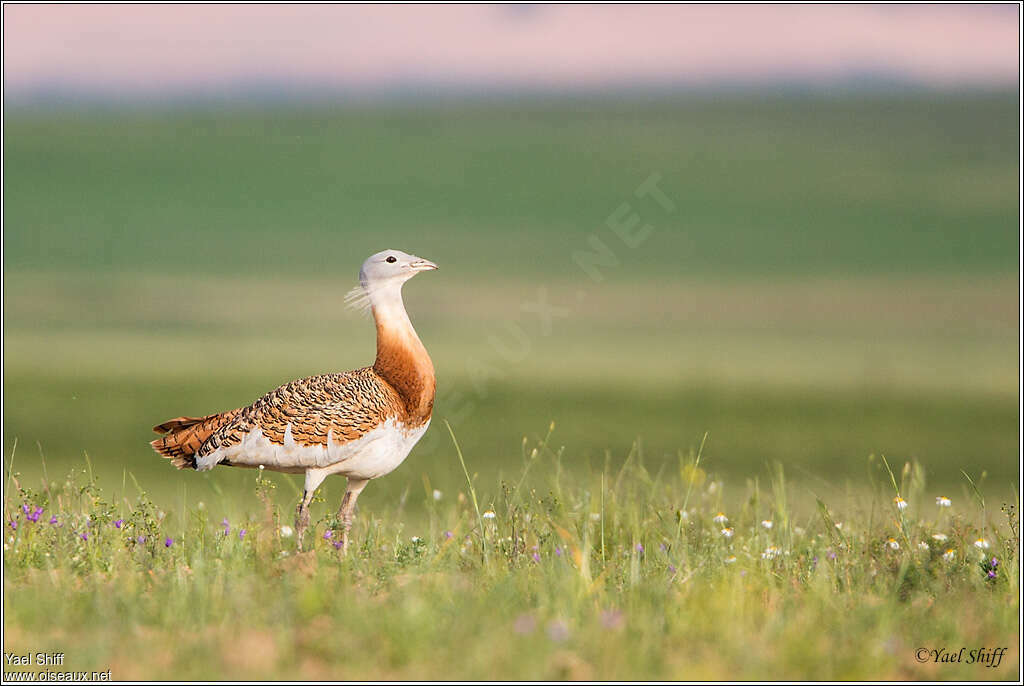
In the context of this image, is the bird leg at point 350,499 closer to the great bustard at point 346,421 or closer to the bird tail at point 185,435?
the great bustard at point 346,421

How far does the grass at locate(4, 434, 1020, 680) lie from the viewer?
412 cm

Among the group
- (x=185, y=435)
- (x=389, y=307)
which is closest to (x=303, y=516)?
(x=185, y=435)

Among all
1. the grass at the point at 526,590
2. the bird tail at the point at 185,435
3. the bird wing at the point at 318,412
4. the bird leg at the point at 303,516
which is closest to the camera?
the grass at the point at 526,590

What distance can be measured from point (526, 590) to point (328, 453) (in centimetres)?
136

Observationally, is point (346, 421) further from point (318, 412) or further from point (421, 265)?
point (421, 265)

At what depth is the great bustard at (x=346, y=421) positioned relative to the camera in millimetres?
5508

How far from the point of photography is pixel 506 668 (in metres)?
3.97

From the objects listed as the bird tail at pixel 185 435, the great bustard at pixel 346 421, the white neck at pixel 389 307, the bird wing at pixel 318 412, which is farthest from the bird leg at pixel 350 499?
the white neck at pixel 389 307

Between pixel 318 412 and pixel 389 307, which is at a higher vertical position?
pixel 389 307

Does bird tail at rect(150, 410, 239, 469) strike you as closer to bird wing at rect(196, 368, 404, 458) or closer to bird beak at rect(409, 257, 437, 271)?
bird wing at rect(196, 368, 404, 458)

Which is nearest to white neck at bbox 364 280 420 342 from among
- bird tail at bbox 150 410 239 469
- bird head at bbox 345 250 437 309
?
bird head at bbox 345 250 437 309

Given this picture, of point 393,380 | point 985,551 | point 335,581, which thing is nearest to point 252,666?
point 335,581

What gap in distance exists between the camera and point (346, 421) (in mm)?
5480

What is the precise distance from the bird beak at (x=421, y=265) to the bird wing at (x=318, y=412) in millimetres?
657
